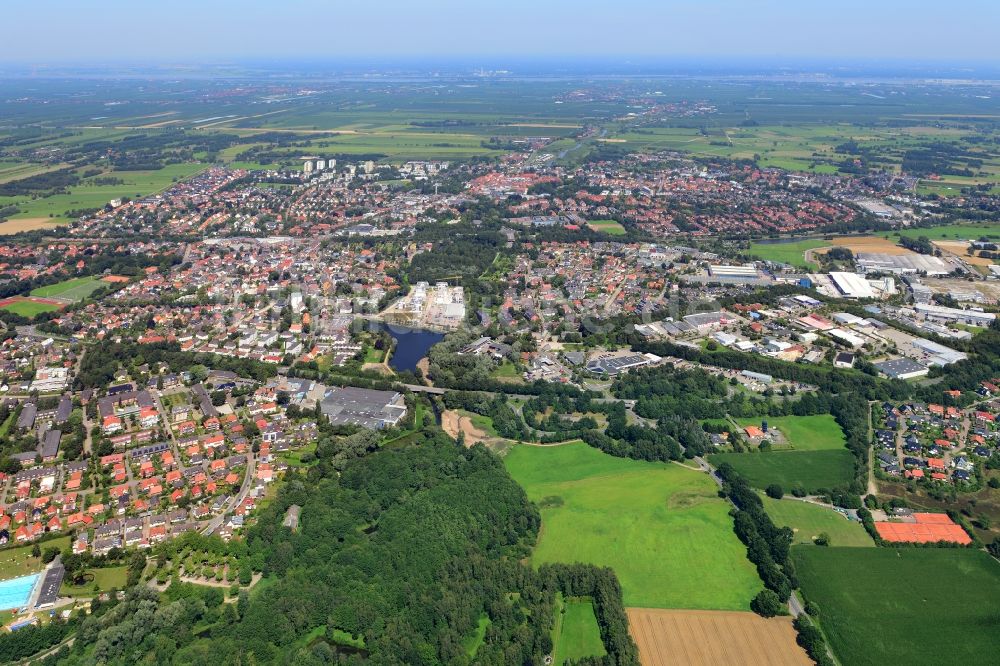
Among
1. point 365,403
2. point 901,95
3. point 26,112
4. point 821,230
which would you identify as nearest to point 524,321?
point 365,403

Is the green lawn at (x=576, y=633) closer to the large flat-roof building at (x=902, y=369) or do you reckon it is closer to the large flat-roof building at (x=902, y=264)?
the large flat-roof building at (x=902, y=369)

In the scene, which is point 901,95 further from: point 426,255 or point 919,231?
point 426,255

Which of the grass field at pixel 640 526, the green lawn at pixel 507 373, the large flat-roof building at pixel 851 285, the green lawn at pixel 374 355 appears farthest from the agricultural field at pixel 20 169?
the large flat-roof building at pixel 851 285

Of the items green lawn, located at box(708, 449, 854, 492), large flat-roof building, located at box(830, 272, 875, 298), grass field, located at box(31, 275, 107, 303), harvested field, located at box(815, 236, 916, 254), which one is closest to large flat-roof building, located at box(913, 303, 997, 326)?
large flat-roof building, located at box(830, 272, 875, 298)

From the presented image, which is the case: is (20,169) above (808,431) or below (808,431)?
above

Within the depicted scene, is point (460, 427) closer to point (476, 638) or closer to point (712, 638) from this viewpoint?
point (476, 638)

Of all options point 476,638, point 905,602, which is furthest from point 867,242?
point 476,638
